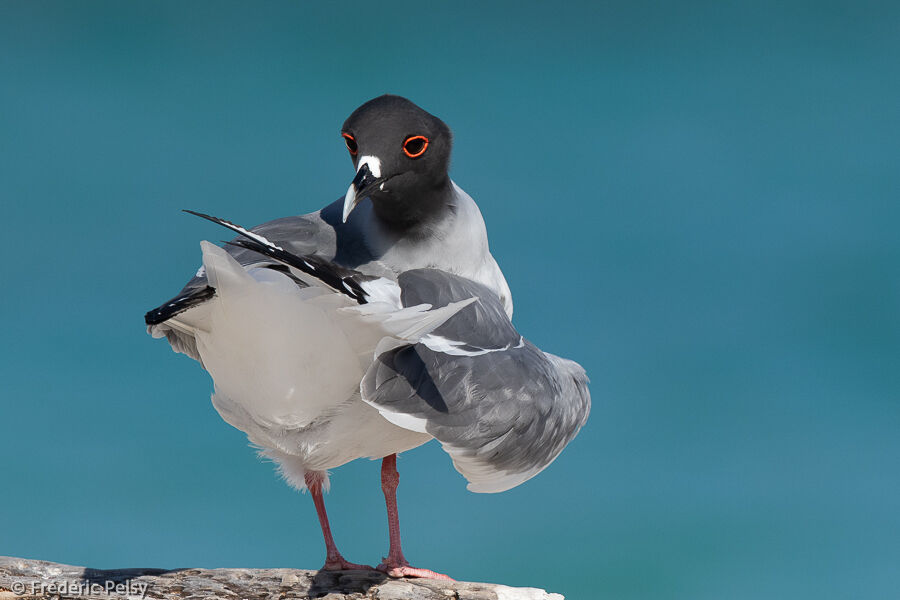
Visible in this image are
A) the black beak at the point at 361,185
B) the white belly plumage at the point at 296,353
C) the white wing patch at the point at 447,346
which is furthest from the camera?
the black beak at the point at 361,185

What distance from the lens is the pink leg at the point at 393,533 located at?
3.94m

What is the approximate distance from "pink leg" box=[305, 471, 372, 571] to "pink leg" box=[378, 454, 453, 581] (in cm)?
10

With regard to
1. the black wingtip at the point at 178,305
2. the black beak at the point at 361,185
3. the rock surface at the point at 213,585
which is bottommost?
the rock surface at the point at 213,585

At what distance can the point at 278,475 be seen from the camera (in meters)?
4.10

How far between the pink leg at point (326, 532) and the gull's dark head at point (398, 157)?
123 centimetres

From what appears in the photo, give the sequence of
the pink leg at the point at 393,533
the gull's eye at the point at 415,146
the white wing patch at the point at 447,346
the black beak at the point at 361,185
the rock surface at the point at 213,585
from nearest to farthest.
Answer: the white wing patch at the point at 447,346
the black beak at the point at 361,185
the gull's eye at the point at 415,146
the rock surface at the point at 213,585
the pink leg at the point at 393,533

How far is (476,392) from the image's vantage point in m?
3.08

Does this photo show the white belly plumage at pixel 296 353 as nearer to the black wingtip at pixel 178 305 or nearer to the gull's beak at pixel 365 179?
the black wingtip at pixel 178 305

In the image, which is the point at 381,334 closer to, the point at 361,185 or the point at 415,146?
the point at 361,185

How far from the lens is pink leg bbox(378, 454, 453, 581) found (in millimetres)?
3943

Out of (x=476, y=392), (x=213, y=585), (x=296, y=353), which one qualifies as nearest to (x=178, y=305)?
(x=296, y=353)

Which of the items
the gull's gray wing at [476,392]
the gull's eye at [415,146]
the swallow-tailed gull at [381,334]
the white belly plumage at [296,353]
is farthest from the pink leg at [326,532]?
the gull's eye at [415,146]

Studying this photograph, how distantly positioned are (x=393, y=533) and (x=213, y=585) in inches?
31.3

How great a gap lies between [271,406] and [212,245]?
0.77 meters
